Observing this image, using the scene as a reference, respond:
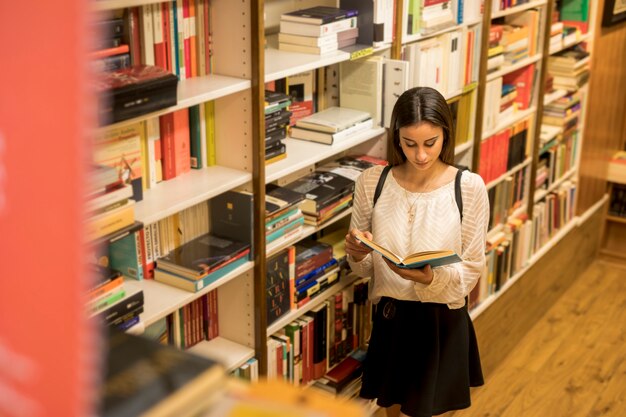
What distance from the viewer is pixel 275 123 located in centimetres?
249

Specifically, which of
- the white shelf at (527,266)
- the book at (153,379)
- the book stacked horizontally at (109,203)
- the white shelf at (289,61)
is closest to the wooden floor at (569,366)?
the white shelf at (527,266)

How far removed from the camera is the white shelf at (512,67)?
142 inches

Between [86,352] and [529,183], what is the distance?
4.04 meters

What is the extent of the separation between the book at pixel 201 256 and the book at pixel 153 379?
1.58 m

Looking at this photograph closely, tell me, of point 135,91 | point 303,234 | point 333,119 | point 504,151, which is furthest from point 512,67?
point 135,91

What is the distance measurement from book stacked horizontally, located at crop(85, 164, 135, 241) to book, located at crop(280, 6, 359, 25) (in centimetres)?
100

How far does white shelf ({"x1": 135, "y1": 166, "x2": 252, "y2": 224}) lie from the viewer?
204cm

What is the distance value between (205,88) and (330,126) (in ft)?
2.38

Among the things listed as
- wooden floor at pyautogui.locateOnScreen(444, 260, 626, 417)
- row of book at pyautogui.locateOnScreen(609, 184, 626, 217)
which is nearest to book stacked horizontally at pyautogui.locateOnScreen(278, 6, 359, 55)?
wooden floor at pyautogui.locateOnScreen(444, 260, 626, 417)

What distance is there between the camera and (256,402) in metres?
0.64

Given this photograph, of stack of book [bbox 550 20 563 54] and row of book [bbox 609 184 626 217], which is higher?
stack of book [bbox 550 20 563 54]

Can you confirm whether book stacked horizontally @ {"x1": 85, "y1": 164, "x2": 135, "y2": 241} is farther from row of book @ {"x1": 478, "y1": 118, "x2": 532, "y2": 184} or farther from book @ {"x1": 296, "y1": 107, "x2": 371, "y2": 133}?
row of book @ {"x1": 478, "y1": 118, "x2": 532, "y2": 184}

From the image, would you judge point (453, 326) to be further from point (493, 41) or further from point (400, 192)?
point (493, 41)

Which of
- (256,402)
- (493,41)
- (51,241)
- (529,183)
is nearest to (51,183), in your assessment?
(51,241)
